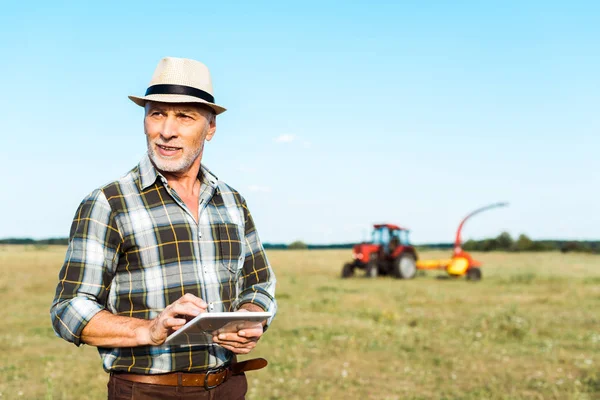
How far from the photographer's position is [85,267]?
2.36 metres

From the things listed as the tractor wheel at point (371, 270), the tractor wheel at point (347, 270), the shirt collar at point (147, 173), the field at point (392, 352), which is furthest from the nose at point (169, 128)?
the tractor wheel at point (347, 270)

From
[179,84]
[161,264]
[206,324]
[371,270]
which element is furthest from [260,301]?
[371,270]

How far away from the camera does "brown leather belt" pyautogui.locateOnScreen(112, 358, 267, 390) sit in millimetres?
2483

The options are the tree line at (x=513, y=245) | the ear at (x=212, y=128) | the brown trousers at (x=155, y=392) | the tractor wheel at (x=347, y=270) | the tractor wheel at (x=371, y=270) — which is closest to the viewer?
the brown trousers at (x=155, y=392)

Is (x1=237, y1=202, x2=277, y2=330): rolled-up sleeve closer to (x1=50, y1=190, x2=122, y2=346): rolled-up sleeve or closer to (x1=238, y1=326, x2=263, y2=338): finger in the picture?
(x1=238, y1=326, x2=263, y2=338): finger

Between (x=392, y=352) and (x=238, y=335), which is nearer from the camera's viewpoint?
(x=238, y=335)

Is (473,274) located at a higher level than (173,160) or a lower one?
lower

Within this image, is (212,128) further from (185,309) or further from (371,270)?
(371,270)

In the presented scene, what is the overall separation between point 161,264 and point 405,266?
23.5 metres

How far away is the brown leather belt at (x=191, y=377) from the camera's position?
8.15 feet

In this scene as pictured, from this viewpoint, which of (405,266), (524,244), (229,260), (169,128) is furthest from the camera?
(524,244)

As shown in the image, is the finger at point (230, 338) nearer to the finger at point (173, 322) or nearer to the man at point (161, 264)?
the man at point (161, 264)

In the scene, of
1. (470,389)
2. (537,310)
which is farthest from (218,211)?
(537,310)

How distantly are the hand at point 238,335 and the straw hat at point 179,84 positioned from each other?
92 cm
